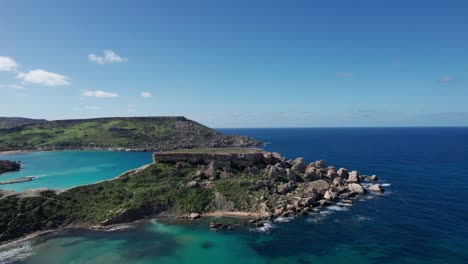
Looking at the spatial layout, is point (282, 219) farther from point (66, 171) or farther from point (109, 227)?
point (66, 171)

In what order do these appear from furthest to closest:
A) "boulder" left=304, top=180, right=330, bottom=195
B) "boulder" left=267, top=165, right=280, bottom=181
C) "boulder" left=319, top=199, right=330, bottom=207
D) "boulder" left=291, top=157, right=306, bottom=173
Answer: "boulder" left=291, top=157, right=306, bottom=173
"boulder" left=267, top=165, right=280, bottom=181
"boulder" left=304, top=180, right=330, bottom=195
"boulder" left=319, top=199, right=330, bottom=207

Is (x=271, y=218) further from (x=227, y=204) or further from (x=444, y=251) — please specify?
(x=444, y=251)

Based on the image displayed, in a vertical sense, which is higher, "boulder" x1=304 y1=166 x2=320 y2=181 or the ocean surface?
"boulder" x1=304 y1=166 x2=320 y2=181

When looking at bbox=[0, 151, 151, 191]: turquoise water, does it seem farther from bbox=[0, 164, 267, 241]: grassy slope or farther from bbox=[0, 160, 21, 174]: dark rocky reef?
bbox=[0, 164, 267, 241]: grassy slope

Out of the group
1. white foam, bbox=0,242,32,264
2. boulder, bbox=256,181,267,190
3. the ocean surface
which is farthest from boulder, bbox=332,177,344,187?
white foam, bbox=0,242,32,264

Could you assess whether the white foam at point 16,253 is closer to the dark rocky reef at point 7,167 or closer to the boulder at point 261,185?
the boulder at point 261,185

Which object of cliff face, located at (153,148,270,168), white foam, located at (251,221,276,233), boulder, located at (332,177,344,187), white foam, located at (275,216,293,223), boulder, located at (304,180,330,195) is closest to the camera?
white foam, located at (251,221,276,233)

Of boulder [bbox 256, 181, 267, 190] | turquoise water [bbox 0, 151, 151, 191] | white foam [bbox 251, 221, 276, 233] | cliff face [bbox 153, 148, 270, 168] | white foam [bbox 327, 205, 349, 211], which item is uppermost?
cliff face [bbox 153, 148, 270, 168]
